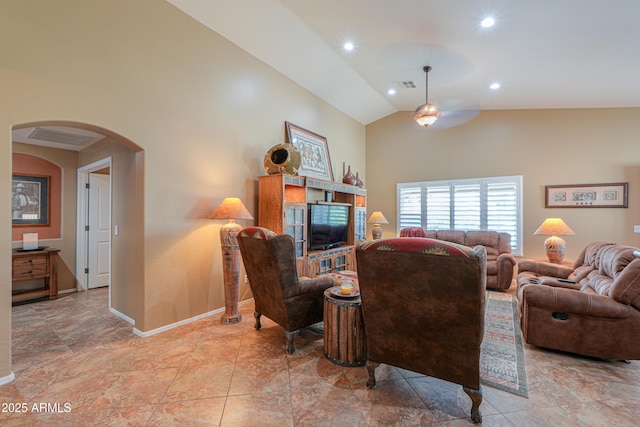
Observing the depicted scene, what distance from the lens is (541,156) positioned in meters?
5.53

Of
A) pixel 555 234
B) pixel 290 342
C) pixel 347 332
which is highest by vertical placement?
pixel 555 234

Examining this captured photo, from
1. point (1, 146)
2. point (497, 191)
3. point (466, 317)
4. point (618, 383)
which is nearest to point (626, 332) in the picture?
point (618, 383)

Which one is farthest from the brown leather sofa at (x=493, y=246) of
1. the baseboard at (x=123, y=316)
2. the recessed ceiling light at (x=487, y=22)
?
the baseboard at (x=123, y=316)

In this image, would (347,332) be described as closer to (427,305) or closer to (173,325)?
(427,305)

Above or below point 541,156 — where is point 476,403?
below

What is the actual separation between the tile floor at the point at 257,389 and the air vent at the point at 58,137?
275 cm

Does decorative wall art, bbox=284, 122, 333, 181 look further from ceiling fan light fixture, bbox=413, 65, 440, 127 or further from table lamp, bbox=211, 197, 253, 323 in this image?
ceiling fan light fixture, bbox=413, 65, 440, 127

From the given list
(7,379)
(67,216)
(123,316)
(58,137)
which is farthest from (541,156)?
(67,216)

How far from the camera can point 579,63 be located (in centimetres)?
375

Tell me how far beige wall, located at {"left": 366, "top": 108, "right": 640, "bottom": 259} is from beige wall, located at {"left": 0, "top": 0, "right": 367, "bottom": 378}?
150 inches

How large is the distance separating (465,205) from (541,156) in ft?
5.34

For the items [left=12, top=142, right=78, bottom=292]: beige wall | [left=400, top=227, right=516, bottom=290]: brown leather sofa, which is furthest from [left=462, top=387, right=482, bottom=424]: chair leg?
[left=12, top=142, right=78, bottom=292]: beige wall

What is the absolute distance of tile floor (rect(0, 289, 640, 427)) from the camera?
6.09ft

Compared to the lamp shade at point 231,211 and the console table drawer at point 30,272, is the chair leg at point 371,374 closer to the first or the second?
the lamp shade at point 231,211
